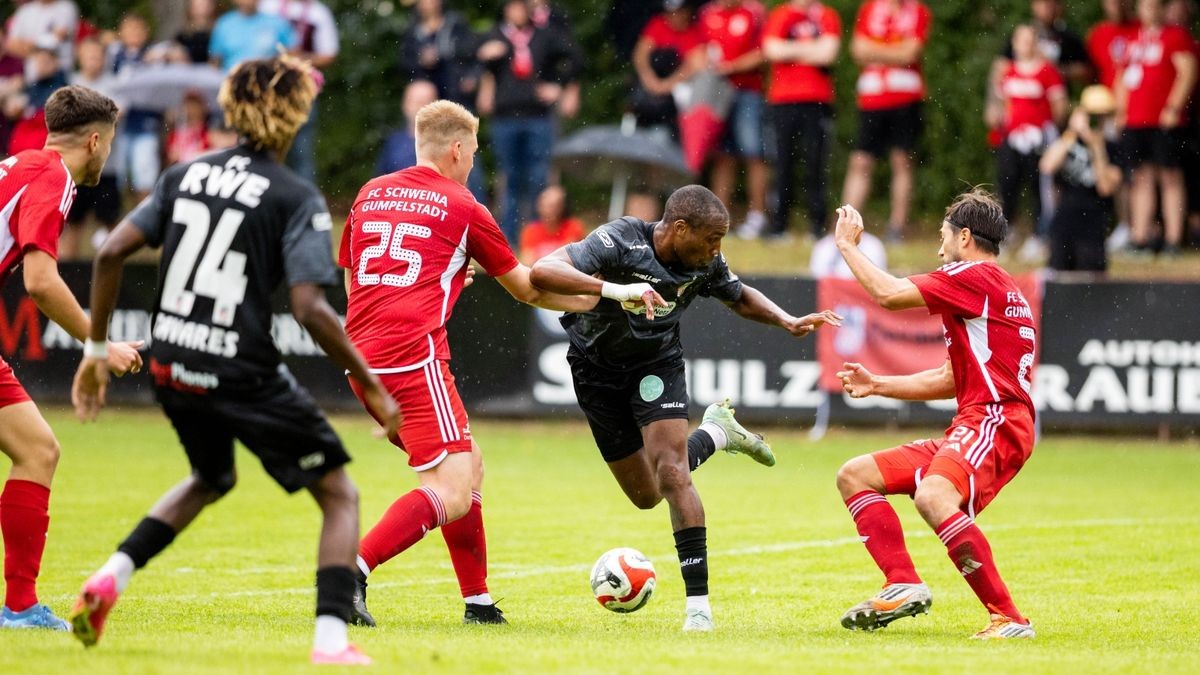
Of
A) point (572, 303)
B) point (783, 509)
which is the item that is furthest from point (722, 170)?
point (572, 303)

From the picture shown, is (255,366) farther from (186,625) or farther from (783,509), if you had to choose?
(783,509)

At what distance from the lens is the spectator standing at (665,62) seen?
1959 cm

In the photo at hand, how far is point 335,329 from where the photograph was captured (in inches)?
239


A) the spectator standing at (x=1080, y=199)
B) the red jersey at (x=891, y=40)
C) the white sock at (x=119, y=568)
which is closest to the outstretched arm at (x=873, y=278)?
the white sock at (x=119, y=568)

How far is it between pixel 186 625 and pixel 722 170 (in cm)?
1334

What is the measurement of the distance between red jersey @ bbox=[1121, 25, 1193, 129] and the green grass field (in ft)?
13.0

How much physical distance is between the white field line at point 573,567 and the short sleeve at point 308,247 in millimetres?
3303

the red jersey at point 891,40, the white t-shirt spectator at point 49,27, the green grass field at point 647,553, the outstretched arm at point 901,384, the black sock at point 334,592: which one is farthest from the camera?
the white t-shirt spectator at point 49,27

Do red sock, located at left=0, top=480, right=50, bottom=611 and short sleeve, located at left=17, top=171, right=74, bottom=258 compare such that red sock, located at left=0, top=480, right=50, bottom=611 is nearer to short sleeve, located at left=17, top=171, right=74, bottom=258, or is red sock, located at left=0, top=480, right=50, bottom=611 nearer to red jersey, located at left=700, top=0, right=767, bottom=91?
short sleeve, located at left=17, top=171, right=74, bottom=258

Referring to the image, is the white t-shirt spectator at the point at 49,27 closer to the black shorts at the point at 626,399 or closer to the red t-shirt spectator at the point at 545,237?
the red t-shirt spectator at the point at 545,237

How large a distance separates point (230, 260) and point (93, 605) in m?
1.39

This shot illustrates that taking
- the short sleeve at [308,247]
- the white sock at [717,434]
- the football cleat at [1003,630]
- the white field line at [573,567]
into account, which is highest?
the short sleeve at [308,247]

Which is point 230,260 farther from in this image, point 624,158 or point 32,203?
point 624,158

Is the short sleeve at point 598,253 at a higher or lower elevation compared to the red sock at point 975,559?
higher
